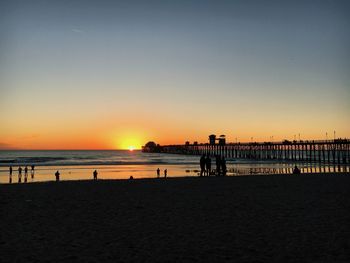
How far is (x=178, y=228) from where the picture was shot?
8492mm

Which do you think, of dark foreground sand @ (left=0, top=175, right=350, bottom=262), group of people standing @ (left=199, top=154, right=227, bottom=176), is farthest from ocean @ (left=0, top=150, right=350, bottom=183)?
dark foreground sand @ (left=0, top=175, right=350, bottom=262)

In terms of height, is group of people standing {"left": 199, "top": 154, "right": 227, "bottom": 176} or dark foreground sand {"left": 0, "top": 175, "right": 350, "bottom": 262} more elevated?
group of people standing {"left": 199, "top": 154, "right": 227, "bottom": 176}

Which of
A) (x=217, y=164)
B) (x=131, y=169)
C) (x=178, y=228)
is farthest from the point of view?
(x=131, y=169)

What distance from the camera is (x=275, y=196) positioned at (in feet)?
46.9

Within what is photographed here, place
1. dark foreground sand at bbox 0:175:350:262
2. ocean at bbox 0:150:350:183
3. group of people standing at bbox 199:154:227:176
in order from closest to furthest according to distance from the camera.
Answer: dark foreground sand at bbox 0:175:350:262 → group of people standing at bbox 199:154:227:176 → ocean at bbox 0:150:350:183

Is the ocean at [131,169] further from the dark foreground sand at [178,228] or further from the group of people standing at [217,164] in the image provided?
the dark foreground sand at [178,228]

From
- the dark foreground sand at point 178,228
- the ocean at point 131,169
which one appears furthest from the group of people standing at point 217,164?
the dark foreground sand at point 178,228

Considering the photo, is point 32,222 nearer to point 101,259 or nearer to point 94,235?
point 94,235

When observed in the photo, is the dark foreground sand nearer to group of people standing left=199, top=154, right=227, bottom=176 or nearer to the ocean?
group of people standing left=199, top=154, right=227, bottom=176

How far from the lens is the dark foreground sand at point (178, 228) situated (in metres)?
6.32

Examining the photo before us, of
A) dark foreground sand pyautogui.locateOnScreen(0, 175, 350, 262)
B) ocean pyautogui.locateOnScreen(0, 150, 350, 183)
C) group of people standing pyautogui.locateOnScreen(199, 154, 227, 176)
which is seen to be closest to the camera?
dark foreground sand pyautogui.locateOnScreen(0, 175, 350, 262)

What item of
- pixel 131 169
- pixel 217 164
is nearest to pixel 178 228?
pixel 217 164

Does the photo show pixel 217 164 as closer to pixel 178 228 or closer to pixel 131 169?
pixel 178 228

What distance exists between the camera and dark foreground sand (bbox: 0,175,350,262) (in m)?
6.32
